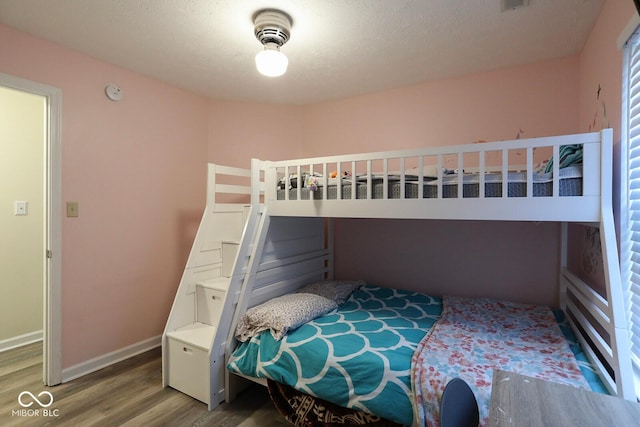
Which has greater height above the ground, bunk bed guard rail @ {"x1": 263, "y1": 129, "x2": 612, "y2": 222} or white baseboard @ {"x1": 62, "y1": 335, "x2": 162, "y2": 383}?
bunk bed guard rail @ {"x1": 263, "y1": 129, "x2": 612, "y2": 222}

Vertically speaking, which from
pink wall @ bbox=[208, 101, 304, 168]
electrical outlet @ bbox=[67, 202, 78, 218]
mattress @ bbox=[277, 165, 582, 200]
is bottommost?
electrical outlet @ bbox=[67, 202, 78, 218]

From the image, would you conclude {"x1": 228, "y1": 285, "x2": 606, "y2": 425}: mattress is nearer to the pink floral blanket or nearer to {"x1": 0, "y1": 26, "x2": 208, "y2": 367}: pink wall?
the pink floral blanket

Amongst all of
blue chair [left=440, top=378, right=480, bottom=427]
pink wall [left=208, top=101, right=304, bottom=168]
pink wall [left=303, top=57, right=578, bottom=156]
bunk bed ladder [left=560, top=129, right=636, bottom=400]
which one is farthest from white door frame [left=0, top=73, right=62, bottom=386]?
bunk bed ladder [left=560, top=129, right=636, bottom=400]

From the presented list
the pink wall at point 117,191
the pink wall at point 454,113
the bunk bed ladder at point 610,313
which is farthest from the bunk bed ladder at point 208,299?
the bunk bed ladder at point 610,313

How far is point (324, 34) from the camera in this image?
1.91 m

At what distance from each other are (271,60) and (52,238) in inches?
70.4

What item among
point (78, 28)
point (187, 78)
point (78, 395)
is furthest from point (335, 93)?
point (78, 395)

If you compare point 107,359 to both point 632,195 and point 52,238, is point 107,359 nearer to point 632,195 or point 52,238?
point 52,238

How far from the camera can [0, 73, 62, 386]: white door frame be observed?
2047 mm

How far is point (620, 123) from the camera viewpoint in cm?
144

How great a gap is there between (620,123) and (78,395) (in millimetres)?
3276

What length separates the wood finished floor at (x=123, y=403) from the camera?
5.81 feet

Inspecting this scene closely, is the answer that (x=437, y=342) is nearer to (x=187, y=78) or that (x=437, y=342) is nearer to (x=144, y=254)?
(x=144, y=254)

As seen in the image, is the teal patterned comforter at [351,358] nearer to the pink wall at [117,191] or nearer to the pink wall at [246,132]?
the pink wall at [117,191]
